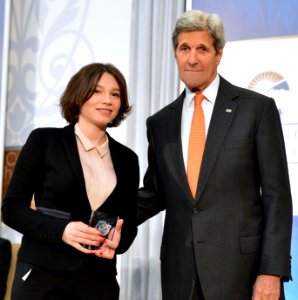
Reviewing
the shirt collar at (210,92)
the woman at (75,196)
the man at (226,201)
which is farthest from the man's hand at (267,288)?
the shirt collar at (210,92)

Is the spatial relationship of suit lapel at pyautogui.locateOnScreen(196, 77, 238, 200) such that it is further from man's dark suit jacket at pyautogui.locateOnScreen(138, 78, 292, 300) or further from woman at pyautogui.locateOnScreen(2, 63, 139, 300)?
woman at pyautogui.locateOnScreen(2, 63, 139, 300)

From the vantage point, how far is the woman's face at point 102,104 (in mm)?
2404

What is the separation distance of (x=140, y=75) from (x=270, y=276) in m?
1.78

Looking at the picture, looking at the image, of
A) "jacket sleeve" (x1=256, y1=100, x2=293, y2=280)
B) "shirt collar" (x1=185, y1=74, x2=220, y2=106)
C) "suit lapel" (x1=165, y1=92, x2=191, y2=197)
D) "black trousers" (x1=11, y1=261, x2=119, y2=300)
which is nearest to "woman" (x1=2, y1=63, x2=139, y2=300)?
"black trousers" (x1=11, y1=261, x2=119, y2=300)

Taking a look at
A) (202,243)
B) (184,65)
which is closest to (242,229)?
(202,243)

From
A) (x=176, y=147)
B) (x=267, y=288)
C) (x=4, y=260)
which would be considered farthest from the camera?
(x=4, y=260)

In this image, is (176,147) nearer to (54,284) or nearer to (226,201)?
(226,201)

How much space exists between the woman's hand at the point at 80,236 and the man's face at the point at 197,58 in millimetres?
776

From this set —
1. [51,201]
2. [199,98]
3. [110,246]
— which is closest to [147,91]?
[199,98]

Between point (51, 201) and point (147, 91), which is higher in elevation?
point (147, 91)

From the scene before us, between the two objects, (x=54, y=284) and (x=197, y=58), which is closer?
(x=54, y=284)

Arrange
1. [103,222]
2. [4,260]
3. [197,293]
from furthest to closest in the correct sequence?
[4,260]
[197,293]
[103,222]

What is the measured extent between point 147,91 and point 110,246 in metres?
1.65

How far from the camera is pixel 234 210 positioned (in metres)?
2.34
